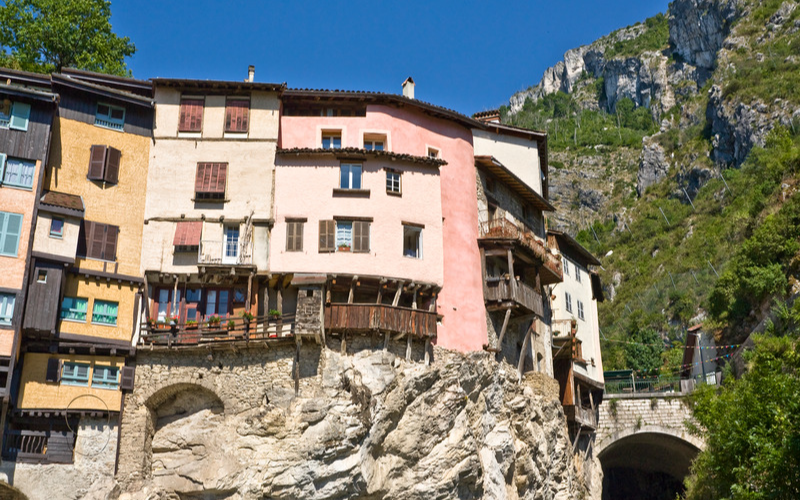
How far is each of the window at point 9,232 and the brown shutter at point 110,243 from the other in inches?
140

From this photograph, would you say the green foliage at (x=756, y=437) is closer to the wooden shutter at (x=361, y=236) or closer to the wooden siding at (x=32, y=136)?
the wooden shutter at (x=361, y=236)

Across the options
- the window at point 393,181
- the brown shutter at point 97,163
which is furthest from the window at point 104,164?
the window at point 393,181

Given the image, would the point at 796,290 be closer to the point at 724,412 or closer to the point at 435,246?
the point at 724,412

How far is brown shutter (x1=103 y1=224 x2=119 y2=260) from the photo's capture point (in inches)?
1447

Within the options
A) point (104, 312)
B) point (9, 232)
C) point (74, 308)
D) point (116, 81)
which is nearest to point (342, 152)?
point (116, 81)

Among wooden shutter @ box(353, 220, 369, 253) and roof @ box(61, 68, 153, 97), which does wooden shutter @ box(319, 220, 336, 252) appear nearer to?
wooden shutter @ box(353, 220, 369, 253)

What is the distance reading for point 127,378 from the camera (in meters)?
35.2

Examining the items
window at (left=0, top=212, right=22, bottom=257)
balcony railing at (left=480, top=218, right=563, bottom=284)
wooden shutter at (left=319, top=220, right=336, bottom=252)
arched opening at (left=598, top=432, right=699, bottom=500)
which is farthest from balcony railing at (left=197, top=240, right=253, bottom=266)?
arched opening at (left=598, top=432, right=699, bottom=500)

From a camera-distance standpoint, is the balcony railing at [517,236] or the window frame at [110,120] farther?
the balcony railing at [517,236]

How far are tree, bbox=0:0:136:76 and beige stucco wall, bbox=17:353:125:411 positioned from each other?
20.6 metres

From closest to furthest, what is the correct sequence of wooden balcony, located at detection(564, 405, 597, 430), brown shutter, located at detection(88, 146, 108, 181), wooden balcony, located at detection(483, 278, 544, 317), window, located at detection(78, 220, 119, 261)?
window, located at detection(78, 220, 119, 261)
brown shutter, located at detection(88, 146, 108, 181)
wooden balcony, located at detection(483, 278, 544, 317)
wooden balcony, located at detection(564, 405, 597, 430)

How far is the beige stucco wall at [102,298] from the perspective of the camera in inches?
1382

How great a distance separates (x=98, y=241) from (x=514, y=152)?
23762 millimetres

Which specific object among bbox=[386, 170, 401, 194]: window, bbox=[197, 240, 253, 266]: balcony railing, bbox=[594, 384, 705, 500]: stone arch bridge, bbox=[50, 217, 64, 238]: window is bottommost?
bbox=[594, 384, 705, 500]: stone arch bridge
